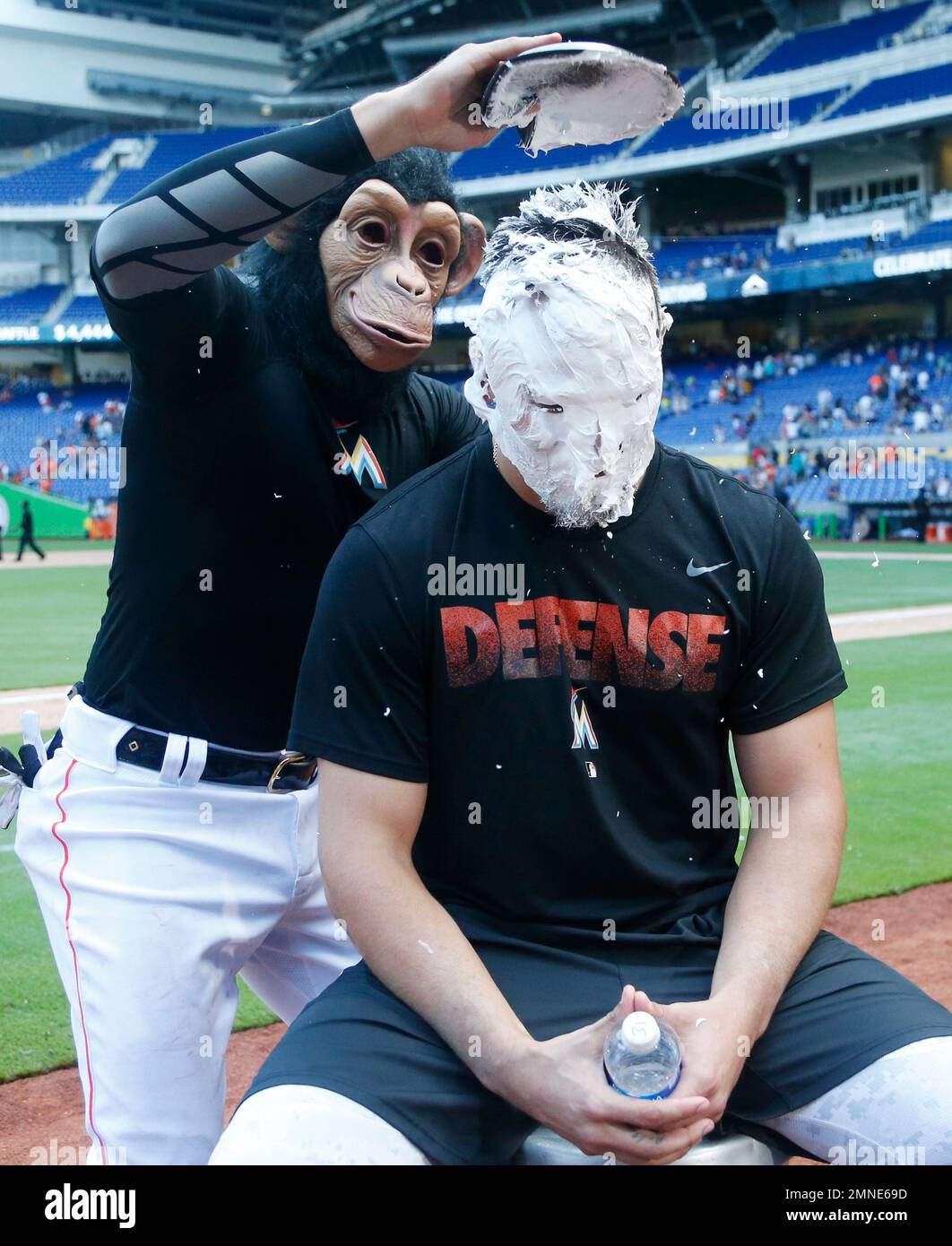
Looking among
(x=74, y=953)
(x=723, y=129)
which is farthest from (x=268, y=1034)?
(x=723, y=129)

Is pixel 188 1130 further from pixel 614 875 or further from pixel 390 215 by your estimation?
pixel 390 215

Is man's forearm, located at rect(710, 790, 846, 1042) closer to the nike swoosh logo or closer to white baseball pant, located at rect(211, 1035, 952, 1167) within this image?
white baseball pant, located at rect(211, 1035, 952, 1167)

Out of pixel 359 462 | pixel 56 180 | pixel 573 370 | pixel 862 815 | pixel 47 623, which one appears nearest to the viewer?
pixel 573 370

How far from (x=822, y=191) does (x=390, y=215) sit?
37.2 meters

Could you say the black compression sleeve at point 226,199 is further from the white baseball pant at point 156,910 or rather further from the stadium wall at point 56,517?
the stadium wall at point 56,517

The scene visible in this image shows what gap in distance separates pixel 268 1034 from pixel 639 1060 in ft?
8.38

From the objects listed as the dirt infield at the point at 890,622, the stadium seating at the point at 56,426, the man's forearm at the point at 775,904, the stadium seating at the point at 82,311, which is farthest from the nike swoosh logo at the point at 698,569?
the stadium seating at the point at 82,311

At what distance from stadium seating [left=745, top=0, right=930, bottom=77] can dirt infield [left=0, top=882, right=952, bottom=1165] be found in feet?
118

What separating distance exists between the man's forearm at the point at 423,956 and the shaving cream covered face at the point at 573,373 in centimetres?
65

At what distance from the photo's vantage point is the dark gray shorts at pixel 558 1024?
182 cm

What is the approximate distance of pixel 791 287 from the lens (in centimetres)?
3212

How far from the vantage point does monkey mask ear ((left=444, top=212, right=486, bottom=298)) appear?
2920 millimetres

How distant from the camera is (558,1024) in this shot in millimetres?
1954

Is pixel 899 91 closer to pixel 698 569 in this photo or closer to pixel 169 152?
pixel 169 152
